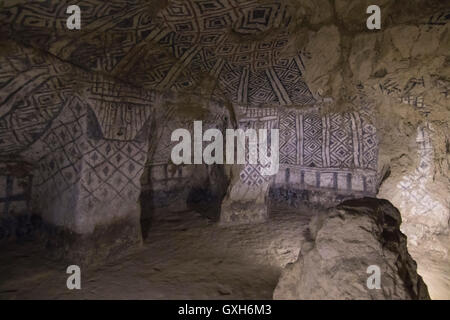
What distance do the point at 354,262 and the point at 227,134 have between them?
2738 mm

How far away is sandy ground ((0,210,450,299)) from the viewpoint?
7.57ft

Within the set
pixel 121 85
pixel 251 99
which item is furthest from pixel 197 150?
pixel 121 85

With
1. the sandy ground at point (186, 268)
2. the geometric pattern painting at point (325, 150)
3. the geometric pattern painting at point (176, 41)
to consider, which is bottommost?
the sandy ground at point (186, 268)

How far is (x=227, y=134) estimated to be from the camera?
13.7 ft

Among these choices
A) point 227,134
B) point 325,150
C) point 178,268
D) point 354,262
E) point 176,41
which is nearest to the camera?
point 354,262

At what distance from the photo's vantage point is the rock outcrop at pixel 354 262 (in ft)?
5.28

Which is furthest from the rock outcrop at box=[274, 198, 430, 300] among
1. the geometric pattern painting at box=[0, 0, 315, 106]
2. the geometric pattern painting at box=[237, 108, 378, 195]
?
the geometric pattern painting at box=[237, 108, 378, 195]

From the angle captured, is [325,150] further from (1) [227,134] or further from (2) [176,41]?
(2) [176,41]

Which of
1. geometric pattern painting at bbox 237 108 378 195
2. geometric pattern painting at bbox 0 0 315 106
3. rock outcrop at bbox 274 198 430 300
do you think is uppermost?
geometric pattern painting at bbox 0 0 315 106

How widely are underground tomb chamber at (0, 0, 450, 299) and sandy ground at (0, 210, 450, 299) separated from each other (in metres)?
0.02

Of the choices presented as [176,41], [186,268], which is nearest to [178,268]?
[186,268]

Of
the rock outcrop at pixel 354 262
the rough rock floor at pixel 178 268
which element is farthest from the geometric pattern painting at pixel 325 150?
the rock outcrop at pixel 354 262

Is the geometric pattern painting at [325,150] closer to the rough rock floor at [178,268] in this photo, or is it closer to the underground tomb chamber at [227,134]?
the underground tomb chamber at [227,134]

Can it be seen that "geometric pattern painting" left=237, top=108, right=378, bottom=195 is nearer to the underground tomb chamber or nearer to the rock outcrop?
the underground tomb chamber
